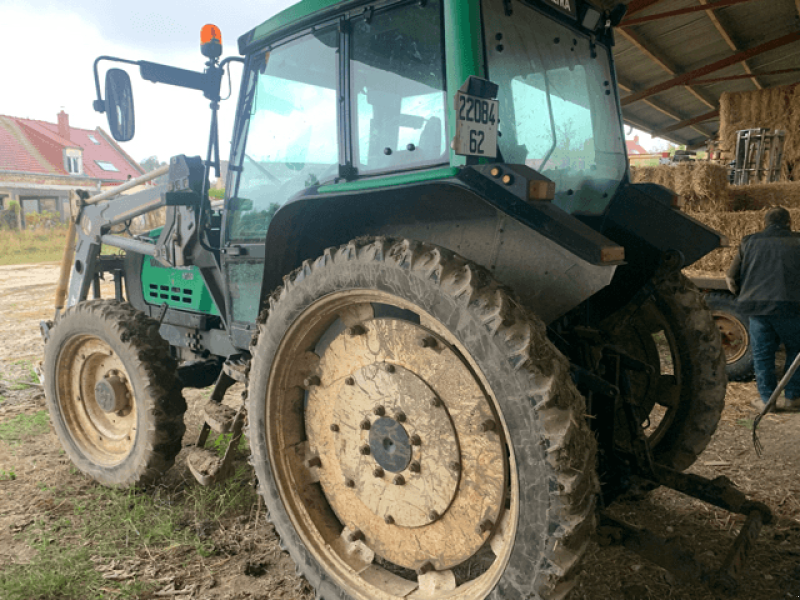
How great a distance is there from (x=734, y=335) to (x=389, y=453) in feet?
17.4

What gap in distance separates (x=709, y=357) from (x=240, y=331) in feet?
8.08

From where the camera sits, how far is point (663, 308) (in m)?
3.05

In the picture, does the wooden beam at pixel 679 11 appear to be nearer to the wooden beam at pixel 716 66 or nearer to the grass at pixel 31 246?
the wooden beam at pixel 716 66

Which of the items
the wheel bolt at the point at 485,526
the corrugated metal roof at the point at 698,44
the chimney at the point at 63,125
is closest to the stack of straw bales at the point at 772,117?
the corrugated metal roof at the point at 698,44

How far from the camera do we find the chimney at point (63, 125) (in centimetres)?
3067

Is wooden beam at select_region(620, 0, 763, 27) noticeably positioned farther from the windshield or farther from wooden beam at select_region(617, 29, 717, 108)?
the windshield

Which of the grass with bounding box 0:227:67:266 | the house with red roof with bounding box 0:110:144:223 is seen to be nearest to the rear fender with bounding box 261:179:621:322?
the grass with bounding box 0:227:67:266

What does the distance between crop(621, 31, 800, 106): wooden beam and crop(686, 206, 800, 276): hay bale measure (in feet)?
13.3

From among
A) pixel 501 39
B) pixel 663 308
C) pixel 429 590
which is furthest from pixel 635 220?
pixel 429 590

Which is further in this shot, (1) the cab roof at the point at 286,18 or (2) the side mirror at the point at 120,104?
(2) the side mirror at the point at 120,104

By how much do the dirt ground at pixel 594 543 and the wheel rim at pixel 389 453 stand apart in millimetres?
401

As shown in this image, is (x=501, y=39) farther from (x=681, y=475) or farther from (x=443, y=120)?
(x=681, y=475)

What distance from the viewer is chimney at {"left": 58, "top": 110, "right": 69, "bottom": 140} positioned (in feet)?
101

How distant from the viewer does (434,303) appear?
1.93 m
